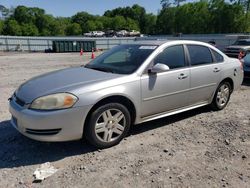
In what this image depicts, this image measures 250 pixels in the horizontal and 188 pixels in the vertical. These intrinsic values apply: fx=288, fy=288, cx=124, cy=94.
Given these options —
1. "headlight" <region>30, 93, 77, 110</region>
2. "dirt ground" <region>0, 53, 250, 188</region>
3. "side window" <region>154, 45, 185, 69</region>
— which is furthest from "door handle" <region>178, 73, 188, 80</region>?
"headlight" <region>30, 93, 77, 110</region>

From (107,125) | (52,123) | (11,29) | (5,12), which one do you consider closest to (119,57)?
(107,125)

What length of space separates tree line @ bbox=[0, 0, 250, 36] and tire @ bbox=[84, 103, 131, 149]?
7330 cm

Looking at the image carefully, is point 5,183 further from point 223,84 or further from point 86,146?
point 223,84

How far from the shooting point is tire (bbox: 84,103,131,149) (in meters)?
3.96

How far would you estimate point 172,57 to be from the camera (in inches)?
195

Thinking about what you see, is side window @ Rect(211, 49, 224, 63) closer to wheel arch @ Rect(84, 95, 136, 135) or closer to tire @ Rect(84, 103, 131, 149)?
wheel arch @ Rect(84, 95, 136, 135)

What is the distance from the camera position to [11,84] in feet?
30.4

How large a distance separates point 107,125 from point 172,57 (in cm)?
174

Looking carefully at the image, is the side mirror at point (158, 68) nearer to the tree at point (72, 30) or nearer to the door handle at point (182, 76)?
the door handle at point (182, 76)

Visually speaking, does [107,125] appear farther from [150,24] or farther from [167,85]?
[150,24]

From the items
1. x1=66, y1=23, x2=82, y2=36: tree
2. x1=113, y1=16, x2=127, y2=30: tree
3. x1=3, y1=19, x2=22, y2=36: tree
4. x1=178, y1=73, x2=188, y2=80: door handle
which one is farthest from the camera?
x1=113, y1=16, x2=127, y2=30: tree

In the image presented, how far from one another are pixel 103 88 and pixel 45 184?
4.73 feet

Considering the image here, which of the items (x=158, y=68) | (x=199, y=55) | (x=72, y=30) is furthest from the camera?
(x=72, y=30)

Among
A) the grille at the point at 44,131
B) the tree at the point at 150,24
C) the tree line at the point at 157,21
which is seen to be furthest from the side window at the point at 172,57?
the tree at the point at 150,24
